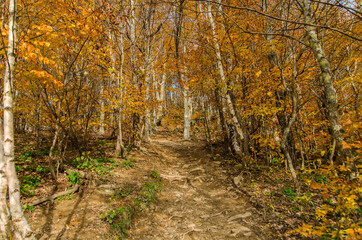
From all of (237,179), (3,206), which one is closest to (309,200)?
(237,179)

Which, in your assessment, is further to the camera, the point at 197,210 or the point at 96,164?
the point at 96,164

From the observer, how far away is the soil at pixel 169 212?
342cm

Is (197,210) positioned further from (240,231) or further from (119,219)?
(119,219)

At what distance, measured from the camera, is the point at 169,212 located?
4785 millimetres

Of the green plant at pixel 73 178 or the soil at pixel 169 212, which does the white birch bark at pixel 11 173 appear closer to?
the soil at pixel 169 212

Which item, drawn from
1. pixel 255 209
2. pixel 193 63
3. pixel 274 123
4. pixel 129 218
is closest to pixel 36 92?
pixel 129 218

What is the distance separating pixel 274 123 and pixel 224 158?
3048 mm

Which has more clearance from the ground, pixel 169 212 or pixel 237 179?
pixel 237 179

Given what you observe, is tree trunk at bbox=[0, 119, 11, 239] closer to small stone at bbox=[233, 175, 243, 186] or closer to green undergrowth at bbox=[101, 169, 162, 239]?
green undergrowth at bbox=[101, 169, 162, 239]

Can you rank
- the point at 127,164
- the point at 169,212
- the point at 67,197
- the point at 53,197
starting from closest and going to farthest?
the point at 53,197, the point at 67,197, the point at 169,212, the point at 127,164

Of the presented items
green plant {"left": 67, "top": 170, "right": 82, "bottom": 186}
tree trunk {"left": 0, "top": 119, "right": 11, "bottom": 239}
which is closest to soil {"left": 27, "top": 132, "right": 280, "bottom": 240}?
green plant {"left": 67, "top": 170, "right": 82, "bottom": 186}

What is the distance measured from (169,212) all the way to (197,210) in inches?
30.7

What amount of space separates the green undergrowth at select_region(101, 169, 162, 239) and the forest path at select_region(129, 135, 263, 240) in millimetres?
194

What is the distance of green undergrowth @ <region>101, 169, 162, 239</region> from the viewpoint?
362 centimetres
